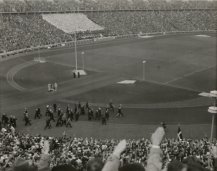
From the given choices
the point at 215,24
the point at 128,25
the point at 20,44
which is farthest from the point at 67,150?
the point at 215,24

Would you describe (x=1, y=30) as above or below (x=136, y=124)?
above

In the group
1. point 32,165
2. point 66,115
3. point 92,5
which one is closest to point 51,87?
point 66,115

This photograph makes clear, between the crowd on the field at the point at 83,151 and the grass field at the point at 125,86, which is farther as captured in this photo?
the grass field at the point at 125,86

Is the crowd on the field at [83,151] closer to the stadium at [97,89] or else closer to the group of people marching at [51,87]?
the stadium at [97,89]

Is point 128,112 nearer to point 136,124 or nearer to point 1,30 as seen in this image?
point 136,124

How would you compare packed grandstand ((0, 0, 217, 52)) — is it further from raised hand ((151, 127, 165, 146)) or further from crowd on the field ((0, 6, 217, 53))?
raised hand ((151, 127, 165, 146))

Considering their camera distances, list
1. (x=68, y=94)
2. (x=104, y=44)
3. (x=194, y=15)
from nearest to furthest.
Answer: (x=68, y=94)
(x=104, y=44)
(x=194, y=15)

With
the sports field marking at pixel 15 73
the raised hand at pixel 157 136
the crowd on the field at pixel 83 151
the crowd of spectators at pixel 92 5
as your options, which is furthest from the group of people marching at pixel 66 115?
the crowd of spectators at pixel 92 5

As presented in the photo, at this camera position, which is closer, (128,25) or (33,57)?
(33,57)
